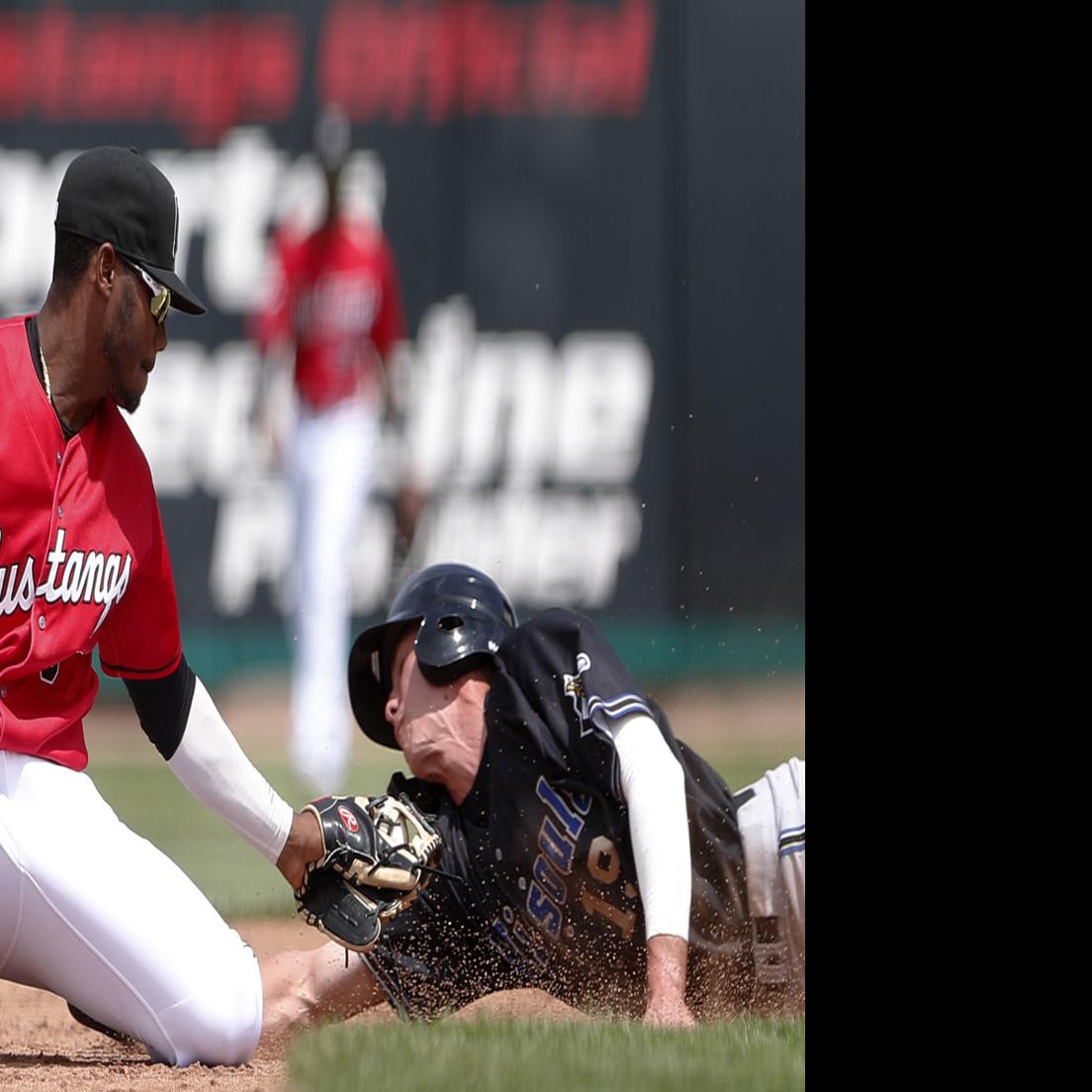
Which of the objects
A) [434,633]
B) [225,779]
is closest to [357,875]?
[225,779]

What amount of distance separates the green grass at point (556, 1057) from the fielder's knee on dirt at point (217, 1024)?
0.12 m

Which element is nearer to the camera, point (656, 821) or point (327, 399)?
point (656, 821)

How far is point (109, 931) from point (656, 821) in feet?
Result: 2.79

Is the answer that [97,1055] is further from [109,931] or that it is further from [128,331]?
[128,331]

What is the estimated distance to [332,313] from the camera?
22.3 feet

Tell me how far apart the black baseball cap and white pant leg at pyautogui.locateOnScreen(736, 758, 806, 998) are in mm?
1313

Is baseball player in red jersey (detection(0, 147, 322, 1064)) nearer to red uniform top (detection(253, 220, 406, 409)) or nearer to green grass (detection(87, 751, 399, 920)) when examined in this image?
green grass (detection(87, 751, 399, 920))

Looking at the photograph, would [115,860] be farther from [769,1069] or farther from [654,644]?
[654,644]

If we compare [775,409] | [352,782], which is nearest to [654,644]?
[775,409]

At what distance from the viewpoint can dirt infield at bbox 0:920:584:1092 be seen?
2451 mm

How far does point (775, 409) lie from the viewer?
7.52 metres

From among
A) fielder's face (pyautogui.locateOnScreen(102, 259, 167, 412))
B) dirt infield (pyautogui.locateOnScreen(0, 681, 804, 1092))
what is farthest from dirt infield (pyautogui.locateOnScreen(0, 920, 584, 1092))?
fielder's face (pyautogui.locateOnScreen(102, 259, 167, 412))

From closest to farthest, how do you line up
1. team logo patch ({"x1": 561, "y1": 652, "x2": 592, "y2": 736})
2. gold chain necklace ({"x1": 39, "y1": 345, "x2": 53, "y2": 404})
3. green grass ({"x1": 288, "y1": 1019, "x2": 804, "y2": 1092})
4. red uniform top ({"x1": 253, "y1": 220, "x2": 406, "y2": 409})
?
green grass ({"x1": 288, "y1": 1019, "x2": 804, "y2": 1092}), gold chain necklace ({"x1": 39, "y1": 345, "x2": 53, "y2": 404}), team logo patch ({"x1": 561, "y1": 652, "x2": 592, "y2": 736}), red uniform top ({"x1": 253, "y1": 220, "x2": 406, "y2": 409})
